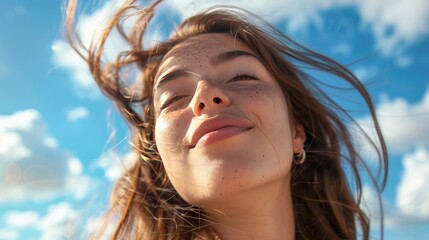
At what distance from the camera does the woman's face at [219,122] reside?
8.32ft

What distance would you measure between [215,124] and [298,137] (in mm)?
917

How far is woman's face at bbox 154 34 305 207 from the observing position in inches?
99.9

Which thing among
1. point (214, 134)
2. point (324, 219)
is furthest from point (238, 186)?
point (324, 219)

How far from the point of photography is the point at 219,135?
2.54m

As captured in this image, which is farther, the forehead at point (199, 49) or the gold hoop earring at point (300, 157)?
the gold hoop earring at point (300, 157)

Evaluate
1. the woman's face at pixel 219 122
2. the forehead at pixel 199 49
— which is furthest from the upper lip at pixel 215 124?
the forehead at pixel 199 49

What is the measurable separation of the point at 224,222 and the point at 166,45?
1.37 metres

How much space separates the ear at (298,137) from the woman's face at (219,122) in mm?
248

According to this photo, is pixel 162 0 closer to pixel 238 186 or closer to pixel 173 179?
pixel 173 179

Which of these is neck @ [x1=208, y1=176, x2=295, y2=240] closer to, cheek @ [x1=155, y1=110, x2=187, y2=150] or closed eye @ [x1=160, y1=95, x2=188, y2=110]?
cheek @ [x1=155, y1=110, x2=187, y2=150]

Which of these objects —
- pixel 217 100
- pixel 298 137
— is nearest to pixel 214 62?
pixel 217 100

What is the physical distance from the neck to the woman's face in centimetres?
12

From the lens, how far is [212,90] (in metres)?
2.63

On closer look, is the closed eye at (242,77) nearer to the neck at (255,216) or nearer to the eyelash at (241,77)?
the eyelash at (241,77)
